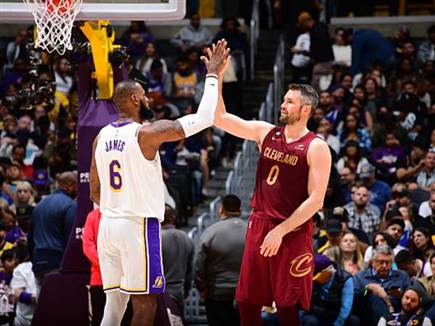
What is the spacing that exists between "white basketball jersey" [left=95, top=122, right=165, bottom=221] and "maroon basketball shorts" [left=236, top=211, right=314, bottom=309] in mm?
790

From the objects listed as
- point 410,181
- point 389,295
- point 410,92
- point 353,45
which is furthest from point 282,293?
point 353,45

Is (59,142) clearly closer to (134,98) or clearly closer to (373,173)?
(373,173)

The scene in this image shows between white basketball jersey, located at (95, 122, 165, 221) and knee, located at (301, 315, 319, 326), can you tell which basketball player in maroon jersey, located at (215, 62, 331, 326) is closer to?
white basketball jersey, located at (95, 122, 165, 221)

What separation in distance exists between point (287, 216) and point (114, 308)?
1.53 m

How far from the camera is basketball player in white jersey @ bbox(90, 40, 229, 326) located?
8.81 meters

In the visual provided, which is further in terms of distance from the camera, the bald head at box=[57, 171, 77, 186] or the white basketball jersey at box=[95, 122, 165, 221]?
the bald head at box=[57, 171, 77, 186]

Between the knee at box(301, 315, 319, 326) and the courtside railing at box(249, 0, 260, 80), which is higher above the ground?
the courtside railing at box(249, 0, 260, 80)

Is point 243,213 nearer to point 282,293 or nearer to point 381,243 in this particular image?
point 381,243

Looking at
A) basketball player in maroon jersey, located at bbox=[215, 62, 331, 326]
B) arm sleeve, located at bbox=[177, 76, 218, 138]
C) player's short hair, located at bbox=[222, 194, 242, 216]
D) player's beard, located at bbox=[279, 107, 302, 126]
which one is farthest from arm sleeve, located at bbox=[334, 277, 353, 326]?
arm sleeve, located at bbox=[177, 76, 218, 138]

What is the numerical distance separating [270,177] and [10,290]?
4825 millimetres

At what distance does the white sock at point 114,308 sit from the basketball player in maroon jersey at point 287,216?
36.0 inches

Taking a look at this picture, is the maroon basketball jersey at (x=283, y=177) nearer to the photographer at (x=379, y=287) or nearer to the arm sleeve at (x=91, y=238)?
the arm sleeve at (x=91, y=238)

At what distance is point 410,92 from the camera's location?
1738 cm

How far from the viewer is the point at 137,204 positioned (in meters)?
8.85
